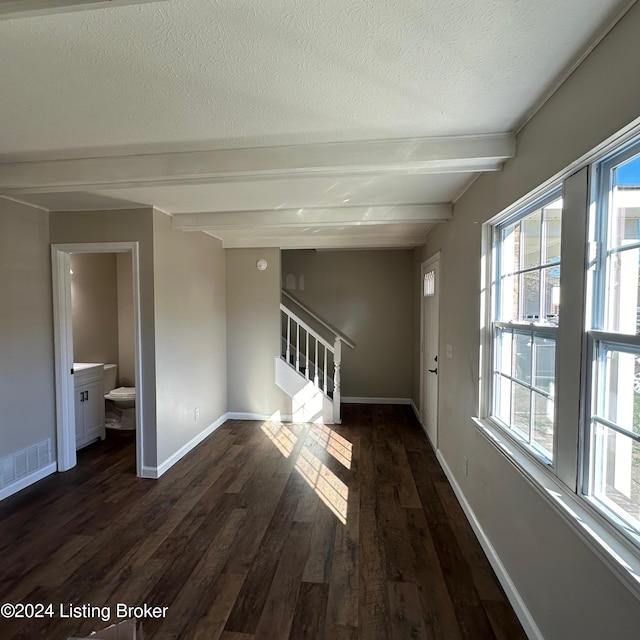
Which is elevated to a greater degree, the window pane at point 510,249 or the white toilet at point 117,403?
the window pane at point 510,249

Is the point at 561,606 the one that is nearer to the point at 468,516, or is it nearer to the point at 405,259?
the point at 468,516

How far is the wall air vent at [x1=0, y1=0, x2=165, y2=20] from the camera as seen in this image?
1038 millimetres

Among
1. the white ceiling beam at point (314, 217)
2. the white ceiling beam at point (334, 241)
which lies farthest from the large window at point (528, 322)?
the white ceiling beam at point (334, 241)

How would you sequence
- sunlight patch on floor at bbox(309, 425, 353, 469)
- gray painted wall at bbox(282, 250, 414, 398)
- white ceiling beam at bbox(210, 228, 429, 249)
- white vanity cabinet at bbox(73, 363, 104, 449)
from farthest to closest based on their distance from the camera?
gray painted wall at bbox(282, 250, 414, 398)
white ceiling beam at bbox(210, 228, 429, 249)
white vanity cabinet at bbox(73, 363, 104, 449)
sunlight patch on floor at bbox(309, 425, 353, 469)

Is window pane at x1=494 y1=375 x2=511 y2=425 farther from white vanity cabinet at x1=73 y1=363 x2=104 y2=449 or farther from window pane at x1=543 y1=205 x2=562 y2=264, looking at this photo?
white vanity cabinet at x1=73 y1=363 x2=104 y2=449

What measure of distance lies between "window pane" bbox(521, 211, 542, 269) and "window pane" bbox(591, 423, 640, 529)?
2.83ft

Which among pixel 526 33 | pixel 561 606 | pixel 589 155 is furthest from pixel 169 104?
pixel 561 606

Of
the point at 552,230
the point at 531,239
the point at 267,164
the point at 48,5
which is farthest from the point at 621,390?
the point at 48,5

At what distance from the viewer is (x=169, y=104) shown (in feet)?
5.23

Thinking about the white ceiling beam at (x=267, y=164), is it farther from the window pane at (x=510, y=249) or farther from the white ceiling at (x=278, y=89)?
the window pane at (x=510, y=249)

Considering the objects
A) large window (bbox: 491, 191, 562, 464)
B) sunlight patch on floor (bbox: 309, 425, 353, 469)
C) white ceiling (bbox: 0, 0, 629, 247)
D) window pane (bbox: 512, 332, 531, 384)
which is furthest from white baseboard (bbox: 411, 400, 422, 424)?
white ceiling (bbox: 0, 0, 629, 247)

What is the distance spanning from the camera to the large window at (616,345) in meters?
1.14

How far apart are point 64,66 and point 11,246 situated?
2116 mm

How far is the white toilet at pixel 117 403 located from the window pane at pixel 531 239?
4223mm
